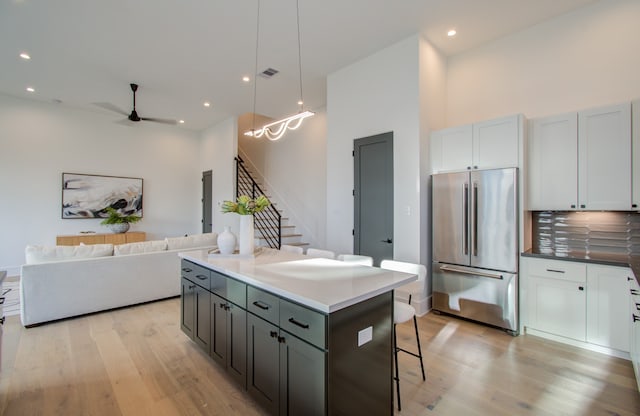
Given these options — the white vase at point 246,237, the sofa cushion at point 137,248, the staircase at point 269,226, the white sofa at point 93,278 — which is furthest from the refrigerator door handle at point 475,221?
the sofa cushion at point 137,248

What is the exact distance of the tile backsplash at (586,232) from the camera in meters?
2.99

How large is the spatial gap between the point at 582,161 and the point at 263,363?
12.1 feet

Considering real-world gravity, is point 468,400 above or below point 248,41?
below

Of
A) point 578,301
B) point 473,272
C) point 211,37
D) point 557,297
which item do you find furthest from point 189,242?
point 578,301

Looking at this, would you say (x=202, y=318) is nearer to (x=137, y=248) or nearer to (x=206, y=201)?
(x=137, y=248)

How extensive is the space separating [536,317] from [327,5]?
414cm

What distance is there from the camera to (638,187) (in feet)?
9.05

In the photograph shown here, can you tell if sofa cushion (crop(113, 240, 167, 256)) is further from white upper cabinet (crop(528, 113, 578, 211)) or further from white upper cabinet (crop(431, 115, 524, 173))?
white upper cabinet (crop(528, 113, 578, 211))

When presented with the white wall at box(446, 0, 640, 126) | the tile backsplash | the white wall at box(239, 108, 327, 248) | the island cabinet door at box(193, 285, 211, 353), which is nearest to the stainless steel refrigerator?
the tile backsplash

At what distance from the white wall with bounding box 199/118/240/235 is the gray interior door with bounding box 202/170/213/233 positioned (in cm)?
20

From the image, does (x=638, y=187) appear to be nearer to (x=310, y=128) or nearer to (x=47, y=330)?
(x=310, y=128)

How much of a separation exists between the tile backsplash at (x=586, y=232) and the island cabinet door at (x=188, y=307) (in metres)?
3.91

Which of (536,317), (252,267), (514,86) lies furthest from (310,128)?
(536,317)

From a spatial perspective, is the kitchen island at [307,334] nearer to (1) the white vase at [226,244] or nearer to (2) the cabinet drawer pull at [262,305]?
(2) the cabinet drawer pull at [262,305]
